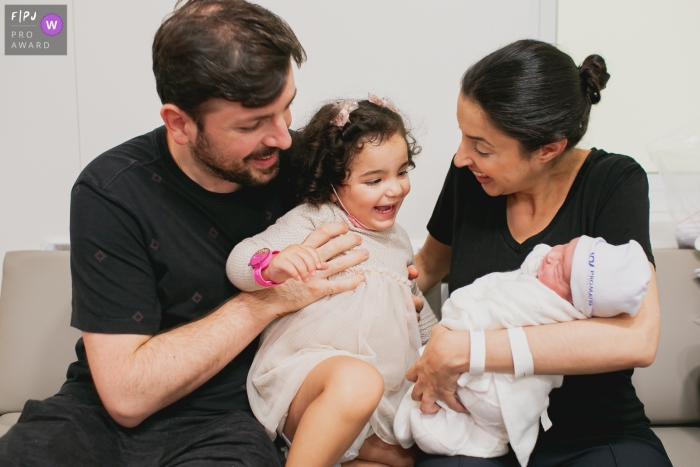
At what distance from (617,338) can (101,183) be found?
1.28 metres

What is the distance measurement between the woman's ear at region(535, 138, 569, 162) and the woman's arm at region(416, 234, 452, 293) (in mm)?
515

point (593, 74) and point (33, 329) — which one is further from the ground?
point (593, 74)

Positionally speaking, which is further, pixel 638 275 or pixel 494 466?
pixel 494 466

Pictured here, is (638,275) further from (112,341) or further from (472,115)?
(112,341)

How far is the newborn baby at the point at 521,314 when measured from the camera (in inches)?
48.9

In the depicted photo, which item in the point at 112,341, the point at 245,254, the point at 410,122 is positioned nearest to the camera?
the point at 112,341

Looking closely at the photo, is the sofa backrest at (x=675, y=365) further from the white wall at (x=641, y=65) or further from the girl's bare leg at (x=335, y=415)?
the girl's bare leg at (x=335, y=415)

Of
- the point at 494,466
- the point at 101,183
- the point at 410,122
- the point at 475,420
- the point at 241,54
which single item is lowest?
the point at 494,466

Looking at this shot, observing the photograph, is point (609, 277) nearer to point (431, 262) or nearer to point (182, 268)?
point (431, 262)

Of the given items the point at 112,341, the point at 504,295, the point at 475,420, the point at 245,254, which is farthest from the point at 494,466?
the point at 112,341

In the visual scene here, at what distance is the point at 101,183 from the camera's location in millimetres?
1415

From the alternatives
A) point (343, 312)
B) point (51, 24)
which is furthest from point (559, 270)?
point (51, 24)

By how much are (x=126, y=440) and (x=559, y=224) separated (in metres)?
1.24

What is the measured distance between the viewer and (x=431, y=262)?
1919mm
